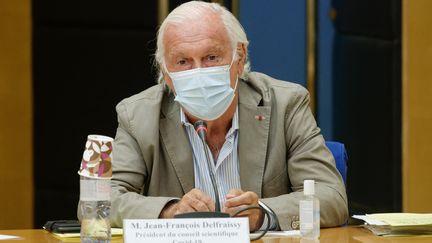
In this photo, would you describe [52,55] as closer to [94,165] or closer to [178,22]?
[178,22]

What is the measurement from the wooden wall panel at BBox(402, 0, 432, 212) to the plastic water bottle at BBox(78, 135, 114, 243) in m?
2.93

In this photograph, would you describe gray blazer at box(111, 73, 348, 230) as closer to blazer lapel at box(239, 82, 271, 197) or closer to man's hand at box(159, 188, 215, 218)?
blazer lapel at box(239, 82, 271, 197)

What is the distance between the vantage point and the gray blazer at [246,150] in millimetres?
2920

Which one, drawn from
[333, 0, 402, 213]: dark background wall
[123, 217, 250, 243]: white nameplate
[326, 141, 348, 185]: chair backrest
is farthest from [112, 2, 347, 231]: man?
[333, 0, 402, 213]: dark background wall

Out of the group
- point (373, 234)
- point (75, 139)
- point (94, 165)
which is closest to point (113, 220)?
point (94, 165)

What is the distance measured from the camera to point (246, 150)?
9.73 feet

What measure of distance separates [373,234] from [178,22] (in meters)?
0.88

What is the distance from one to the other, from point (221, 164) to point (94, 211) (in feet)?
2.68

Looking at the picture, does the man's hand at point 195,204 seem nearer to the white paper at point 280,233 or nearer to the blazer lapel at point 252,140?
the white paper at point 280,233

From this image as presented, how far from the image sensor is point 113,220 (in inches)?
107

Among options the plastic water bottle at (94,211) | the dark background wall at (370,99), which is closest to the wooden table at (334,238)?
the plastic water bottle at (94,211)

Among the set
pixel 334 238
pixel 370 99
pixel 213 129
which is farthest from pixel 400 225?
pixel 370 99

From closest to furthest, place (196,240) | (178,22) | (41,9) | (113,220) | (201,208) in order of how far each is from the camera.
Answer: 1. (196,240)
2. (201,208)
3. (113,220)
4. (178,22)
5. (41,9)

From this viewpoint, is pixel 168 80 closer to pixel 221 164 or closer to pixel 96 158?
pixel 221 164
